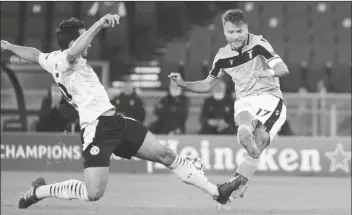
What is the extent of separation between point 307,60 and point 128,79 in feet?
16.2

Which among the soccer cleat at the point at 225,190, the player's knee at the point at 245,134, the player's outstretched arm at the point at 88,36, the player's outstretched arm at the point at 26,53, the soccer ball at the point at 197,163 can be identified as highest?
the player's outstretched arm at the point at 88,36

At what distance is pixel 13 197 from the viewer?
10.6 m

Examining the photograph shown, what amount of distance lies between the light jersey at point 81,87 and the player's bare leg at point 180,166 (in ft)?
1.93

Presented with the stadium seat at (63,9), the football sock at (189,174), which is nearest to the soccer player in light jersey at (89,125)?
the football sock at (189,174)

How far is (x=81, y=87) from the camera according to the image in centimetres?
738

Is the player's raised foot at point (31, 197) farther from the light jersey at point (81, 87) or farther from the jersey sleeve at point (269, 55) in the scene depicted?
the jersey sleeve at point (269, 55)

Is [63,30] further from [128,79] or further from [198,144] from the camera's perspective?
[128,79]

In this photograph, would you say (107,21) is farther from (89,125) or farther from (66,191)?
(66,191)

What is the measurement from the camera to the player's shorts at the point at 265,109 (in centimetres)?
873

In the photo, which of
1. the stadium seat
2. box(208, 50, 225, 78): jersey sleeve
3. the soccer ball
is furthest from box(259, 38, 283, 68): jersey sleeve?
the stadium seat

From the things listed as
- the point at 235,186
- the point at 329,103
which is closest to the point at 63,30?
the point at 235,186

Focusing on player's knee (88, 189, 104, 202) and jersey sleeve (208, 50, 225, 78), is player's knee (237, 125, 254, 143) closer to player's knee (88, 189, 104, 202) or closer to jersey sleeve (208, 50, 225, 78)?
jersey sleeve (208, 50, 225, 78)

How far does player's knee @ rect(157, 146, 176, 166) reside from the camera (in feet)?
25.6

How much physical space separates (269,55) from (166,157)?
1.72 metres
